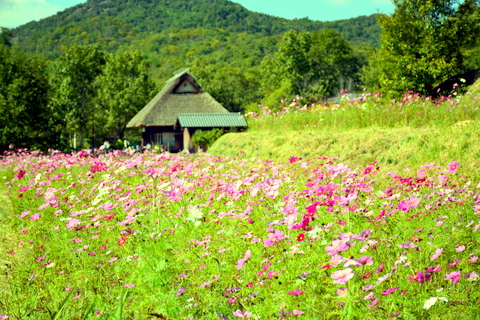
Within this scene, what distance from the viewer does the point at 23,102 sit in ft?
84.5

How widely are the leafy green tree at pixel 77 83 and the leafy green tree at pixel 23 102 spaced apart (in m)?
11.2

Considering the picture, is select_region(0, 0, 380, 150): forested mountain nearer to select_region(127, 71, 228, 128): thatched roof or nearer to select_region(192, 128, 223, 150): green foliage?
select_region(192, 128, 223, 150): green foliage

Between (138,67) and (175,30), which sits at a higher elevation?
(175,30)

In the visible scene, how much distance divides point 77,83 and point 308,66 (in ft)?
84.6

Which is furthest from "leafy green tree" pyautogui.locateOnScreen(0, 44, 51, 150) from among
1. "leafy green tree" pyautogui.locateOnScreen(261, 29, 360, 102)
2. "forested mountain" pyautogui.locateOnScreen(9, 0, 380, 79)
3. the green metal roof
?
"forested mountain" pyautogui.locateOnScreen(9, 0, 380, 79)

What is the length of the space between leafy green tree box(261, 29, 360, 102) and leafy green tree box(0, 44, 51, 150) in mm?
25716

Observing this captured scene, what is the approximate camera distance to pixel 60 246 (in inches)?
184

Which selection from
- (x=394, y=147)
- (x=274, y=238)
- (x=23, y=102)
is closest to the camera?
(x=274, y=238)

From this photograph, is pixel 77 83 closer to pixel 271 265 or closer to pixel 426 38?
pixel 426 38

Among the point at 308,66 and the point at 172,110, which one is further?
the point at 308,66

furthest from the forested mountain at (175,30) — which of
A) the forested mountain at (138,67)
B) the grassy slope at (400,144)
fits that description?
the grassy slope at (400,144)

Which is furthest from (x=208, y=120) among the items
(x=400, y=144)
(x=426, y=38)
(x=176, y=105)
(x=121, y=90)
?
(x=400, y=144)

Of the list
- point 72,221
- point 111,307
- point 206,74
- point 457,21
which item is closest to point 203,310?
point 111,307

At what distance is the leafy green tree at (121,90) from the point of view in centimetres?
4191
